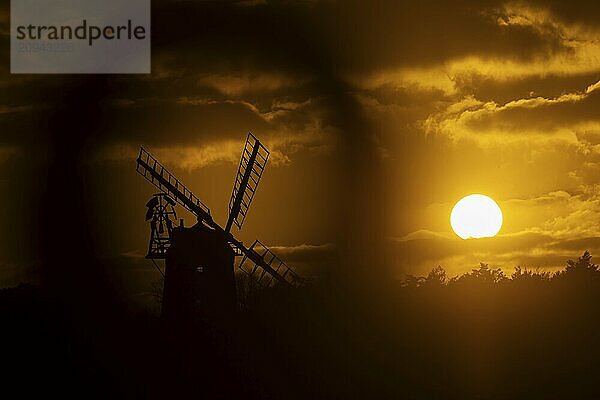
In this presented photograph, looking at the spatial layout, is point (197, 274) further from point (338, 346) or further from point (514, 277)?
point (514, 277)

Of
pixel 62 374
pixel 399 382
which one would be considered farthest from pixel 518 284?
pixel 62 374

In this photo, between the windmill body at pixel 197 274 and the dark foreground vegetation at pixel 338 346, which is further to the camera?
the windmill body at pixel 197 274

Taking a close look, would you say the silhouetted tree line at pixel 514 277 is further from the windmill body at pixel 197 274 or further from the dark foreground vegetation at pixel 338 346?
the windmill body at pixel 197 274

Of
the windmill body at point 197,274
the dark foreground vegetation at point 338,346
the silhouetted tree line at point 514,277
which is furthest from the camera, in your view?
the silhouetted tree line at point 514,277

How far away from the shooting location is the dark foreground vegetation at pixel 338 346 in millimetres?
30141

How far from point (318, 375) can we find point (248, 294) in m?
5.20

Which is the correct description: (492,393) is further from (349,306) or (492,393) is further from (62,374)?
(62,374)

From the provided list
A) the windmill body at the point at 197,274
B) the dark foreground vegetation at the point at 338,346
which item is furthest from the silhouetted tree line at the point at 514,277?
the windmill body at the point at 197,274

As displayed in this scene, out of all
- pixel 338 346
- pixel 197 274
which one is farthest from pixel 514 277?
pixel 197 274

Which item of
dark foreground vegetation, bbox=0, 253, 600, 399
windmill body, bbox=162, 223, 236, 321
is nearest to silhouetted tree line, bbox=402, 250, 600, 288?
dark foreground vegetation, bbox=0, 253, 600, 399

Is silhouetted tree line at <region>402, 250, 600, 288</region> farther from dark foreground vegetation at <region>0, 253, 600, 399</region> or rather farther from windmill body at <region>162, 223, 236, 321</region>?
windmill body at <region>162, 223, 236, 321</region>

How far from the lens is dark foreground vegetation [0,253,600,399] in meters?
30.1

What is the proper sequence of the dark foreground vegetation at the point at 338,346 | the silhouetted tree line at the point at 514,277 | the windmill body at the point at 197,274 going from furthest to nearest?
the silhouetted tree line at the point at 514,277, the windmill body at the point at 197,274, the dark foreground vegetation at the point at 338,346

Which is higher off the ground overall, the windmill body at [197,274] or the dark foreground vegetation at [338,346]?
the windmill body at [197,274]
